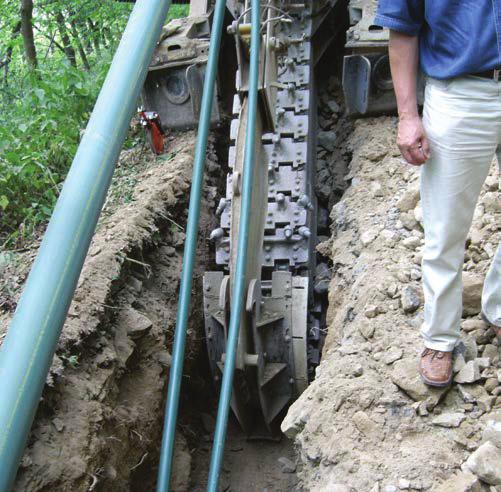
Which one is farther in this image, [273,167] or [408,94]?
[273,167]

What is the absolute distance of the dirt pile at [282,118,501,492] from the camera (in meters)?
2.46

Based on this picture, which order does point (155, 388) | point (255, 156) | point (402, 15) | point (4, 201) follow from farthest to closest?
point (4, 201)
point (255, 156)
point (155, 388)
point (402, 15)

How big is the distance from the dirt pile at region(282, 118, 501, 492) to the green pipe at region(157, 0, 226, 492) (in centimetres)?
60

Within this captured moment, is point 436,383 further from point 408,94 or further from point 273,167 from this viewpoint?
point 273,167

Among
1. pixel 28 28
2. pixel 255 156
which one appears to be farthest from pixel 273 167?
pixel 28 28

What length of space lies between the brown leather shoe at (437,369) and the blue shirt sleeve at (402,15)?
1.28 metres

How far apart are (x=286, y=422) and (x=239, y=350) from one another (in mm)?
961

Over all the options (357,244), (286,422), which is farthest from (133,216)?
(286,422)

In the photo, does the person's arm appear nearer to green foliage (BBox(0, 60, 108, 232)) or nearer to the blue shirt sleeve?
the blue shirt sleeve

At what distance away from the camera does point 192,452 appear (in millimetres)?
4703

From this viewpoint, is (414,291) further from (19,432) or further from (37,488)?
(19,432)

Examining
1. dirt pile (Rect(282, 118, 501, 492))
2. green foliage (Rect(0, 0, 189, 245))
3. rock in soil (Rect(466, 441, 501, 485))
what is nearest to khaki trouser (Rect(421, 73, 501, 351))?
dirt pile (Rect(282, 118, 501, 492))

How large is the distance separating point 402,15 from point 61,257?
60.0 inches

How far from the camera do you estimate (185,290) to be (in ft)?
10.6
